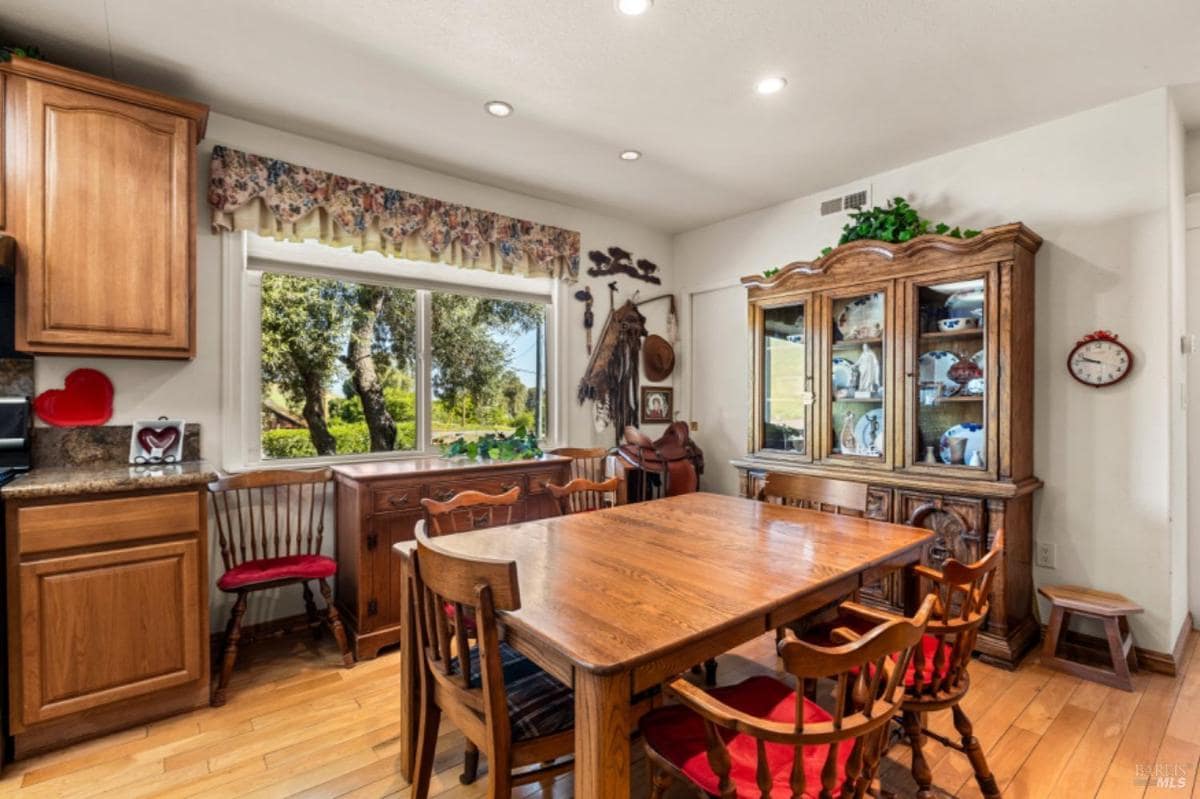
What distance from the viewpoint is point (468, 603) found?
4.29 ft

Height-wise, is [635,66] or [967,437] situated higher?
[635,66]

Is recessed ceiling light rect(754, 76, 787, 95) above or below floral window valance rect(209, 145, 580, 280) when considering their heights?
above

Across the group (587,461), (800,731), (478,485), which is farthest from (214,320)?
(800,731)

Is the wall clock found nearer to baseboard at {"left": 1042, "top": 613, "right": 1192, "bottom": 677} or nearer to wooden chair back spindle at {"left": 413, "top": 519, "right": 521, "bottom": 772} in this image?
baseboard at {"left": 1042, "top": 613, "right": 1192, "bottom": 677}

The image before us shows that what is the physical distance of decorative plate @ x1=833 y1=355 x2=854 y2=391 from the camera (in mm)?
3398

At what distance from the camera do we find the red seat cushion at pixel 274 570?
2508 millimetres

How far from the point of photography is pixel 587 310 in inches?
169

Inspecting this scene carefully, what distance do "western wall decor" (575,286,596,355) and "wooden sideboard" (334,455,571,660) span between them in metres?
1.53

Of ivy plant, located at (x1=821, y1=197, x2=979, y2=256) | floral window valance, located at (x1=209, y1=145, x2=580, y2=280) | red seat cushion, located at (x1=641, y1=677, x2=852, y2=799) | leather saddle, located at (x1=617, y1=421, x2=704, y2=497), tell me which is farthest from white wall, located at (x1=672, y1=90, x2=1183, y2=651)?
floral window valance, located at (x1=209, y1=145, x2=580, y2=280)

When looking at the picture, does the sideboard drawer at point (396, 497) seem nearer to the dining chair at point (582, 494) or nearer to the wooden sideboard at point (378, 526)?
the wooden sideboard at point (378, 526)

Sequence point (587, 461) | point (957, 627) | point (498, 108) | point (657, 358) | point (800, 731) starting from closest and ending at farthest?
point (800, 731) < point (957, 627) < point (498, 108) < point (587, 461) < point (657, 358)

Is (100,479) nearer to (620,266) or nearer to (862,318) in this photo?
(620,266)

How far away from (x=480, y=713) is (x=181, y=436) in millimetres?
2140

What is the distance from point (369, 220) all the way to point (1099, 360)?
12.5 feet
